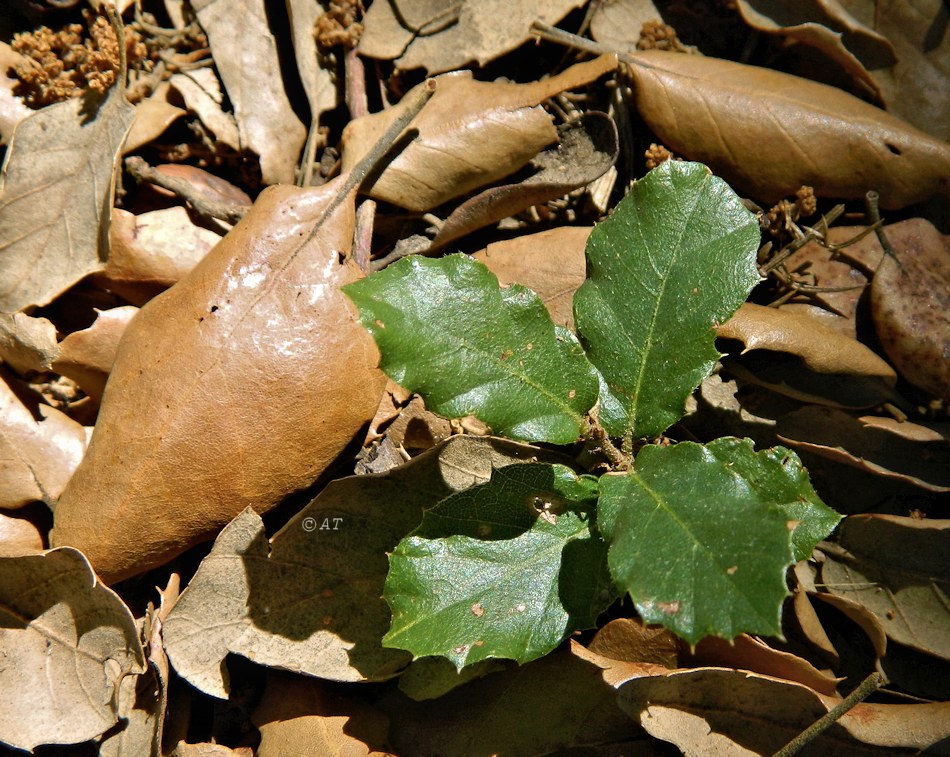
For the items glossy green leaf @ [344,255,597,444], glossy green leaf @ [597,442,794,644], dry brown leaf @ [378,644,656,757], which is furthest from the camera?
dry brown leaf @ [378,644,656,757]

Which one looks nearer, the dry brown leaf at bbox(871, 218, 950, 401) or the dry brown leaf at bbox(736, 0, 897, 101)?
the dry brown leaf at bbox(871, 218, 950, 401)

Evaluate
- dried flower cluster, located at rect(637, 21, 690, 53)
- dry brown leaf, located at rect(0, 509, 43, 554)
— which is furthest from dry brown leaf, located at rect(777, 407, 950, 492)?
dry brown leaf, located at rect(0, 509, 43, 554)

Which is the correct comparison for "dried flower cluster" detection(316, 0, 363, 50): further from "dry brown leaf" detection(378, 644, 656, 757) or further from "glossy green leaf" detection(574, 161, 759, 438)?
"dry brown leaf" detection(378, 644, 656, 757)

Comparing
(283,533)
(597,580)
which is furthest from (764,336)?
(283,533)

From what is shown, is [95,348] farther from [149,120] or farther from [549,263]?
[549,263]

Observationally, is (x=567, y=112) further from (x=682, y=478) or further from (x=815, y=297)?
(x=682, y=478)
